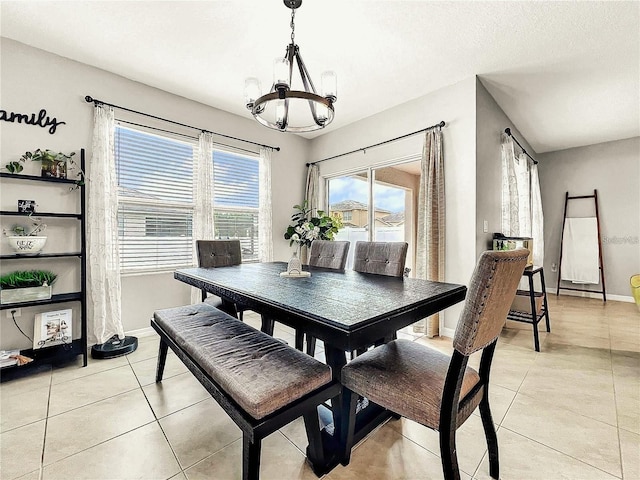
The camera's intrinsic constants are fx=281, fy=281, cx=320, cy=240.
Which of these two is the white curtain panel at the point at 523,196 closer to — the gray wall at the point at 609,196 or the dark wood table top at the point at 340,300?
the gray wall at the point at 609,196

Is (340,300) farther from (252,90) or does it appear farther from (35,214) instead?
(35,214)

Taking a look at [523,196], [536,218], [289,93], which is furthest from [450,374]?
[536,218]

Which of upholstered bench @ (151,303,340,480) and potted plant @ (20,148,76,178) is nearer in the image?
upholstered bench @ (151,303,340,480)

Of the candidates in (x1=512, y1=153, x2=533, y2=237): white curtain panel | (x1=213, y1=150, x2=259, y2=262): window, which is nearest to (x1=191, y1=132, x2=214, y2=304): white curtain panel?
(x1=213, y1=150, x2=259, y2=262): window

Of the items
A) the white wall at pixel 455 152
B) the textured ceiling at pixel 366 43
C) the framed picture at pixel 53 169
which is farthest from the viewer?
the white wall at pixel 455 152

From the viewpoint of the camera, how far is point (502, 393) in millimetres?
1942

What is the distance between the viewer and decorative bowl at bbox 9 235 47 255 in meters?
2.21

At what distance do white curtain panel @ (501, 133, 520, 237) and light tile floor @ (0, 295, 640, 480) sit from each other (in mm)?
1718

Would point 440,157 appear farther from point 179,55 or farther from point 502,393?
point 179,55

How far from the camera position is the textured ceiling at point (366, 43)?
2014 millimetres

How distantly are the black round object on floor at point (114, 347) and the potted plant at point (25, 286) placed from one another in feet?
2.05

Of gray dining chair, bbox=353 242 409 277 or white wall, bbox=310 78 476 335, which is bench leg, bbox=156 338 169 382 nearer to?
gray dining chair, bbox=353 242 409 277

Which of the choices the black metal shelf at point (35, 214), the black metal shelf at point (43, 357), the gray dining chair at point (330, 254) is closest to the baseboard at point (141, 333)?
the black metal shelf at point (43, 357)

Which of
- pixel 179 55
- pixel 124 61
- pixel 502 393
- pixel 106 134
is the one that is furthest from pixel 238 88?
pixel 502 393
